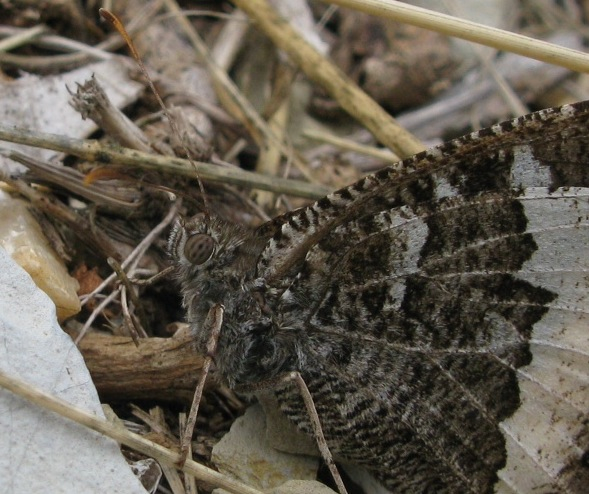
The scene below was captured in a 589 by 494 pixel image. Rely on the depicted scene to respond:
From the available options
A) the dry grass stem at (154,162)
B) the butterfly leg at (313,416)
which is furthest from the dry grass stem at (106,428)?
the dry grass stem at (154,162)

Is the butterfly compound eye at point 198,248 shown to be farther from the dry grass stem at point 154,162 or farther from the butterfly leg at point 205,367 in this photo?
the dry grass stem at point 154,162

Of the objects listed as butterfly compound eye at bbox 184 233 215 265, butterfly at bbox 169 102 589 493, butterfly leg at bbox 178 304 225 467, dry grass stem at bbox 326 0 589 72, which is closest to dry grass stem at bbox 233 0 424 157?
dry grass stem at bbox 326 0 589 72

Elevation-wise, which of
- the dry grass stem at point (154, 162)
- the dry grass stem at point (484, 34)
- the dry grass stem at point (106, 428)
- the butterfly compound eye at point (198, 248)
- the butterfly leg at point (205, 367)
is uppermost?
the dry grass stem at point (484, 34)

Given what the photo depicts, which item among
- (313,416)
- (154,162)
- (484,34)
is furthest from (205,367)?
(484,34)

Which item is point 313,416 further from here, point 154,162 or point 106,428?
point 154,162

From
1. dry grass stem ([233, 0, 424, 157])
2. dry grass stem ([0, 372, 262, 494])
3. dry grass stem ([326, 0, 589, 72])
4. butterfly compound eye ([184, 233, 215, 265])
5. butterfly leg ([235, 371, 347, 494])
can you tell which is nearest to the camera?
dry grass stem ([0, 372, 262, 494])

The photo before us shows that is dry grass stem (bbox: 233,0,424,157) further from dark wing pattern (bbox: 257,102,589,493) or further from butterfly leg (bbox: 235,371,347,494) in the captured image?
butterfly leg (bbox: 235,371,347,494)

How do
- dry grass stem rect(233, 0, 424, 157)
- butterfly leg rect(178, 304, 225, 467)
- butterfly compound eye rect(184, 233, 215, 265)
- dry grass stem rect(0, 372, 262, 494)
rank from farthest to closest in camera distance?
dry grass stem rect(233, 0, 424, 157)
butterfly compound eye rect(184, 233, 215, 265)
butterfly leg rect(178, 304, 225, 467)
dry grass stem rect(0, 372, 262, 494)
